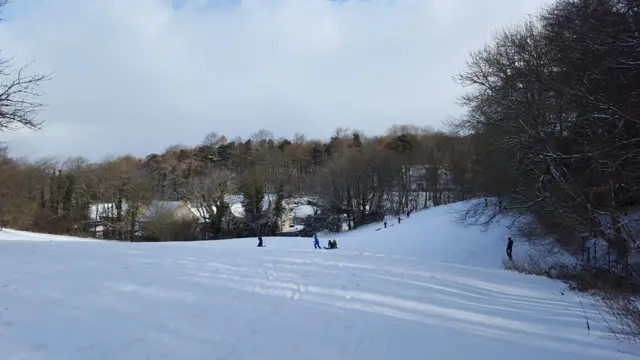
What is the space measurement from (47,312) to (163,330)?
192 centimetres

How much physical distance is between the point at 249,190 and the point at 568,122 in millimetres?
41127

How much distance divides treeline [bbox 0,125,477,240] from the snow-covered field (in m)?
40.1

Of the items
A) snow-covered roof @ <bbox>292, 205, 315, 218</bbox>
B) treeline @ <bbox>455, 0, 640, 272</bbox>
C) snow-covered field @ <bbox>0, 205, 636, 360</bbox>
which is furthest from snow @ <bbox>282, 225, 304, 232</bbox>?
snow-covered field @ <bbox>0, 205, 636, 360</bbox>

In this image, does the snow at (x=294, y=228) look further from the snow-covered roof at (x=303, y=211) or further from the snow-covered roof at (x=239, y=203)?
the snow-covered roof at (x=239, y=203)

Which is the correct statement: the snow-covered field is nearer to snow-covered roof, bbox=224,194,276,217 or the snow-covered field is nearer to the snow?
snow-covered roof, bbox=224,194,276,217

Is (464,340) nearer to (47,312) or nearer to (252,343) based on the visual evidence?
(252,343)

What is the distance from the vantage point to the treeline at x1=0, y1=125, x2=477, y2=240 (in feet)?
175

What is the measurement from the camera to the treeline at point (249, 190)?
53.4 metres

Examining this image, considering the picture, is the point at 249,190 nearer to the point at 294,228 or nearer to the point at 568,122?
the point at 294,228

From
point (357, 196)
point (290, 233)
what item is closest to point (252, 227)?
point (290, 233)

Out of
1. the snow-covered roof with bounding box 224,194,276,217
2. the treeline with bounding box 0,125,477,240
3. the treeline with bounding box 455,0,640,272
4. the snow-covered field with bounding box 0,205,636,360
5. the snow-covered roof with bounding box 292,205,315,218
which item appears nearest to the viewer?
the snow-covered field with bounding box 0,205,636,360

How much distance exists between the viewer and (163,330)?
6.14 meters

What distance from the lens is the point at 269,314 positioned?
24.3 feet

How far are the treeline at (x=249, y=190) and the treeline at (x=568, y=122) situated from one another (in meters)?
26.4
